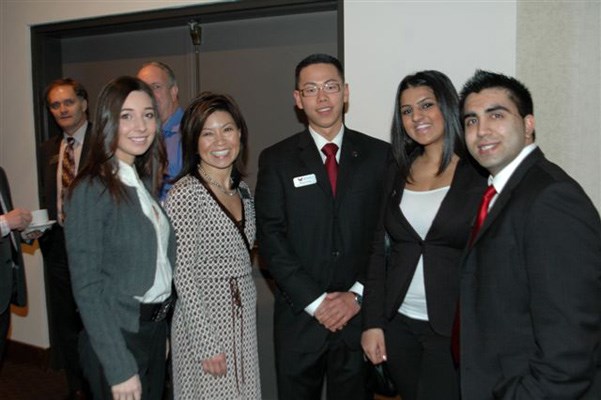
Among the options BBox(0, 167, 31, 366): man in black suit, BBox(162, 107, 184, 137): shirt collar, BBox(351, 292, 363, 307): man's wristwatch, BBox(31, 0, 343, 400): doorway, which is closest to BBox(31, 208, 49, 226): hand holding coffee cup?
BBox(0, 167, 31, 366): man in black suit

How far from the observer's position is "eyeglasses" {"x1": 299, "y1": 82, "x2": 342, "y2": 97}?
8.27 ft

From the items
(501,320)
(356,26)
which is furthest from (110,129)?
(356,26)

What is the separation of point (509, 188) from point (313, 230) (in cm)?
104

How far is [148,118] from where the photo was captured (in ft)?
6.87

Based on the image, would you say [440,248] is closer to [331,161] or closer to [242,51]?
[331,161]

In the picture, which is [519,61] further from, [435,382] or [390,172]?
[435,382]

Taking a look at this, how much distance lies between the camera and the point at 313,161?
8.32ft

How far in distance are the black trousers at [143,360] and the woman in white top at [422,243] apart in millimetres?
845

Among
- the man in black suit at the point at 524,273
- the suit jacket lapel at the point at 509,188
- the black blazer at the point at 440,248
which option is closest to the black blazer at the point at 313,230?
the black blazer at the point at 440,248

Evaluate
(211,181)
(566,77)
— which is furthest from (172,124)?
(566,77)

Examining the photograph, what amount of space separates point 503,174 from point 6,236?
2534mm

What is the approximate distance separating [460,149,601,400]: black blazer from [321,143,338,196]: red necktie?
97 centimetres

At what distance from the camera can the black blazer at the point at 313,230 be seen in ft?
8.16

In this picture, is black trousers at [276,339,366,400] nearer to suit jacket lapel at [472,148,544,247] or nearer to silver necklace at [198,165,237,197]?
silver necklace at [198,165,237,197]
